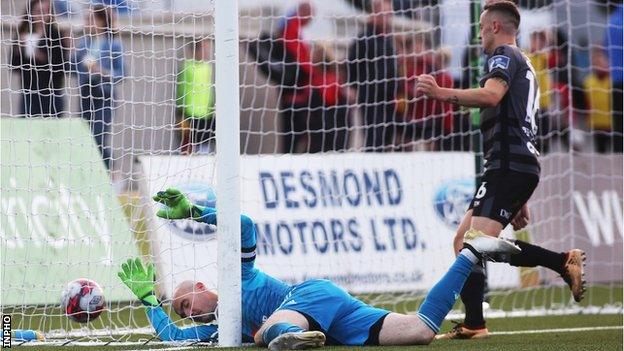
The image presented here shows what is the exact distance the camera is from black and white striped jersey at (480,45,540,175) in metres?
7.22

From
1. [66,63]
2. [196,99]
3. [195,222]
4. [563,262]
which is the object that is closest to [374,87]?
[195,222]

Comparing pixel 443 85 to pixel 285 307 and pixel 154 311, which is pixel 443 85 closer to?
pixel 154 311

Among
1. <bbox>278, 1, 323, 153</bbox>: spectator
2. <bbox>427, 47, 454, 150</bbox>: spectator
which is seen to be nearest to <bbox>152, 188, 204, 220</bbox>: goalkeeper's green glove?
<bbox>278, 1, 323, 153</bbox>: spectator

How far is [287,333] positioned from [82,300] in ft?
4.66

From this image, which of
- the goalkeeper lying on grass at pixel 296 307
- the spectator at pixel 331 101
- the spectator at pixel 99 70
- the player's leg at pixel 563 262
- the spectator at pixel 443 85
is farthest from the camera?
the spectator at pixel 443 85

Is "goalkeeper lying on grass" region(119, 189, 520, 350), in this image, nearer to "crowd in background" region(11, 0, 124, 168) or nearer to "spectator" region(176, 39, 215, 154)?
"spectator" region(176, 39, 215, 154)

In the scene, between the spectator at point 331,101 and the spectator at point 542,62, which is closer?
the spectator at point 331,101

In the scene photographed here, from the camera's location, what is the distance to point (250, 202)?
11.0 m

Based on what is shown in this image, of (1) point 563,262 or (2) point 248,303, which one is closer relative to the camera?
(2) point 248,303

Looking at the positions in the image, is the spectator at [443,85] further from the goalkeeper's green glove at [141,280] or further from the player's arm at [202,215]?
the goalkeeper's green glove at [141,280]

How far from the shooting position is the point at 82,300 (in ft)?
22.9

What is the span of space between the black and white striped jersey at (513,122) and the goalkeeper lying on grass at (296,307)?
31.2 inches

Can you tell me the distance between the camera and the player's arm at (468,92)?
6754 millimetres

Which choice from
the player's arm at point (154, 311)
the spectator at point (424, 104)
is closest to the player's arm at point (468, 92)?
the player's arm at point (154, 311)
